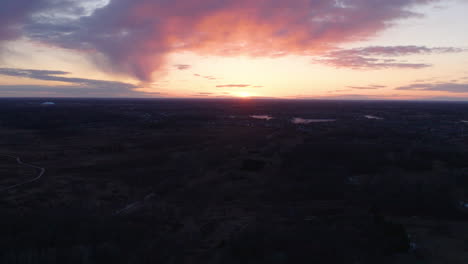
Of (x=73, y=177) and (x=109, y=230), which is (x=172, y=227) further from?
(x=73, y=177)

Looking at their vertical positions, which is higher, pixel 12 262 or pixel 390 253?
pixel 12 262

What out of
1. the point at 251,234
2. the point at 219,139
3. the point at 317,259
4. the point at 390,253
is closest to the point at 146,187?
the point at 251,234

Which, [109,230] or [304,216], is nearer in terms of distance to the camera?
[109,230]

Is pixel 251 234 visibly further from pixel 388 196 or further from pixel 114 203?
pixel 388 196

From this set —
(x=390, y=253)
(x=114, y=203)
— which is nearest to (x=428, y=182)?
(x=390, y=253)

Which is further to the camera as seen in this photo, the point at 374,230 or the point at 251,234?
the point at 374,230

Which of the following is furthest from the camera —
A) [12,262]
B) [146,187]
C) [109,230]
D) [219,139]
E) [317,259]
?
[219,139]

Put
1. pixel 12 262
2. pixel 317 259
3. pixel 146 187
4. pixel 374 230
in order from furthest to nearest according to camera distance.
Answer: pixel 146 187, pixel 374 230, pixel 317 259, pixel 12 262

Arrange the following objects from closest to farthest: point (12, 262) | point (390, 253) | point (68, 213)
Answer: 1. point (12, 262)
2. point (390, 253)
3. point (68, 213)

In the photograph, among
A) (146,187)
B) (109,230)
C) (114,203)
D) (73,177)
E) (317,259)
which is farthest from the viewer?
(73,177)
